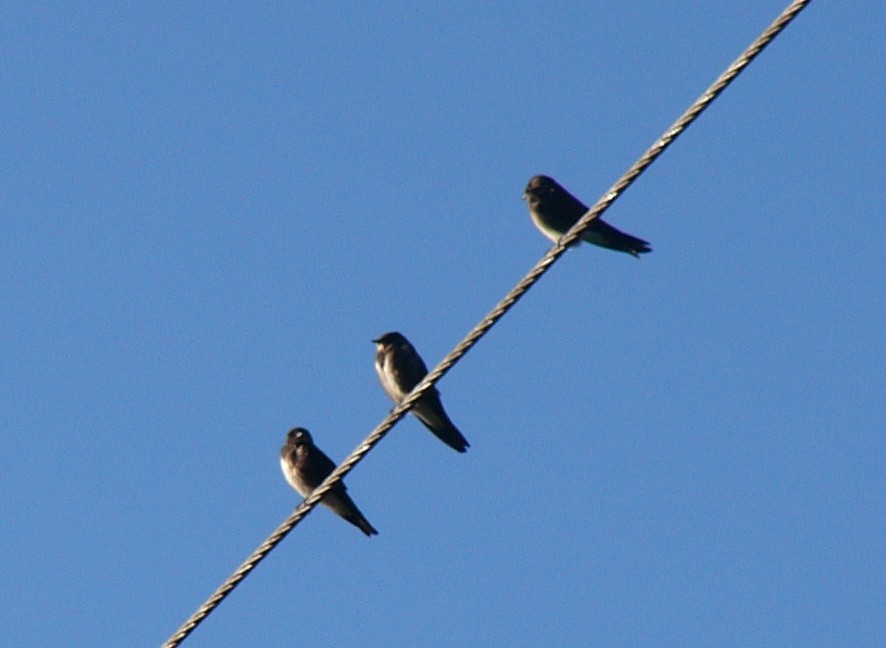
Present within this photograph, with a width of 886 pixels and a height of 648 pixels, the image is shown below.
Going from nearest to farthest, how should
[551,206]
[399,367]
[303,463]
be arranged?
[399,367], [303,463], [551,206]

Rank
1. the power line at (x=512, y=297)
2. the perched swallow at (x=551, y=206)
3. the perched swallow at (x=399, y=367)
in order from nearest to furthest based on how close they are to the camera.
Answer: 1. the power line at (x=512, y=297)
2. the perched swallow at (x=399, y=367)
3. the perched swallow at (x=551, y=206)

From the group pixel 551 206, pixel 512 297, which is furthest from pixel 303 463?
pixel 512 297

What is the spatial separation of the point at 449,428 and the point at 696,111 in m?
5.56

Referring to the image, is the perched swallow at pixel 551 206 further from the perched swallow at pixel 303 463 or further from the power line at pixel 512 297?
the power line at pixel 512 297

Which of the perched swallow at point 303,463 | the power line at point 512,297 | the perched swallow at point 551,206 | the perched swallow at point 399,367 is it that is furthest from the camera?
the perched swallow at point 551,206

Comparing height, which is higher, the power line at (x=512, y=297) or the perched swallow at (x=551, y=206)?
the perched swallow at (x=551, y=206)

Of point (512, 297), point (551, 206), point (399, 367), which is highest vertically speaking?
point (551, 206)

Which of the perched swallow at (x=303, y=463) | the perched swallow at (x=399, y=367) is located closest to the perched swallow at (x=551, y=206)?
the perched swallow at (x=399, y=367)

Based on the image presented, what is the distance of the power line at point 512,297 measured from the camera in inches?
214

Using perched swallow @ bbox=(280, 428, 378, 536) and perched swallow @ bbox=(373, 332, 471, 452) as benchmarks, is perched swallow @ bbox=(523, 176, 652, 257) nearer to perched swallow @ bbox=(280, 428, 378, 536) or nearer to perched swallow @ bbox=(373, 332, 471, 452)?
perched swallow @ bbox=(373, 332, 471, 452)

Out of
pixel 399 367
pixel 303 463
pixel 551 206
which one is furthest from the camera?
pixel 551 206

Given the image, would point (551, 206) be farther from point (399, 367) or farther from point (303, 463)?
point (303, 463)

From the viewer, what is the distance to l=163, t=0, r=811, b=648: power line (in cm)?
544

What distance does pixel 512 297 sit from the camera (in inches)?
239
